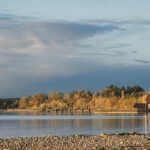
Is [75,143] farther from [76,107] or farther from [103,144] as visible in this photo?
[76,107]

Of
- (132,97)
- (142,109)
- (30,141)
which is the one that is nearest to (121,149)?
(30,141)

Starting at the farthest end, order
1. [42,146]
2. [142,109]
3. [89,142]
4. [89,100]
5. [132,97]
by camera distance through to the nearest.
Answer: [89,100] < [132,97] < [142,109] < [89,142] < [42,146]

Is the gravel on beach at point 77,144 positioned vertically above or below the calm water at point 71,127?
above

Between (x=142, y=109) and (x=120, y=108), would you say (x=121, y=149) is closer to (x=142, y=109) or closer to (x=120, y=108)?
(x=142, y=109)

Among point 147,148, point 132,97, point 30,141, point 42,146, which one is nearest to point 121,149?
point 147,148

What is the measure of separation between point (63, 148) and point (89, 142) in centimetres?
474

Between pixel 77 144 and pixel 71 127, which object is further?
pixel 71 127

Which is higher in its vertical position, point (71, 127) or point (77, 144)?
point (77, 144)

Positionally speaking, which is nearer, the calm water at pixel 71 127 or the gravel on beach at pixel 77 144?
the gravel on beach at pixel 77 144

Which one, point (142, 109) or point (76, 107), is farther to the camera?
point (76, 107)

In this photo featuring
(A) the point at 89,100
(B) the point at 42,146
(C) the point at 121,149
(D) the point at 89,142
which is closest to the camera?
(C) the point at 121,149

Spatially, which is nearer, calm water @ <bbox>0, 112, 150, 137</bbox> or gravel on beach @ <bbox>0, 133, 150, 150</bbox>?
gravel on beach @ <bbox>0, 133, 150, 150</bbox>

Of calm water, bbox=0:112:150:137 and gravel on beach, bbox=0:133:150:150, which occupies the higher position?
gravel on beach, bbox=0:133:150:150

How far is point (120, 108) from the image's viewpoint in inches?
6978
